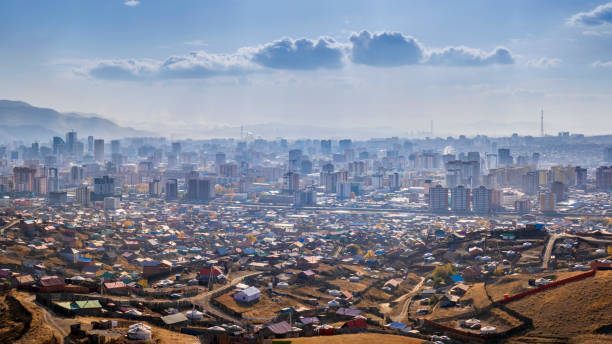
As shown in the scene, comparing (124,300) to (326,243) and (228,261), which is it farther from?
(326,243)

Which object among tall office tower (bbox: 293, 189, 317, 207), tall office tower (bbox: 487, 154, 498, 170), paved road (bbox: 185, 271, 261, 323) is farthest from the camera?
tall office tower (bbox: 487, 154, 498, 170)

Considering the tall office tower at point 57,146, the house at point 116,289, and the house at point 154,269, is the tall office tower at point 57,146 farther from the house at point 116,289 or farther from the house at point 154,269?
the house at point 116,289

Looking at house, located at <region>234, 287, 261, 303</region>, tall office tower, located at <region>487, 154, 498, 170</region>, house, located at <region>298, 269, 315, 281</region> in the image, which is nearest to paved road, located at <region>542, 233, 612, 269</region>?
house, located at <region>298, 269, 315, 281</region>

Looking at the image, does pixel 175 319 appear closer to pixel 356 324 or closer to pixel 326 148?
pixel 356 324

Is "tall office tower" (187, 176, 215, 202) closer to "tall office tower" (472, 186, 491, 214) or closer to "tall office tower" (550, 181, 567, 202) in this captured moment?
"tall office tower" (472, 186, 491, 214)

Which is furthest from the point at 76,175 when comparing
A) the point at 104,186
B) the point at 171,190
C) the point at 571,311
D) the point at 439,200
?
the point at 571,311

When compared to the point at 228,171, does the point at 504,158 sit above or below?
above

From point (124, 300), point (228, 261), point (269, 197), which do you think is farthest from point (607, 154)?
point (124, 300)
